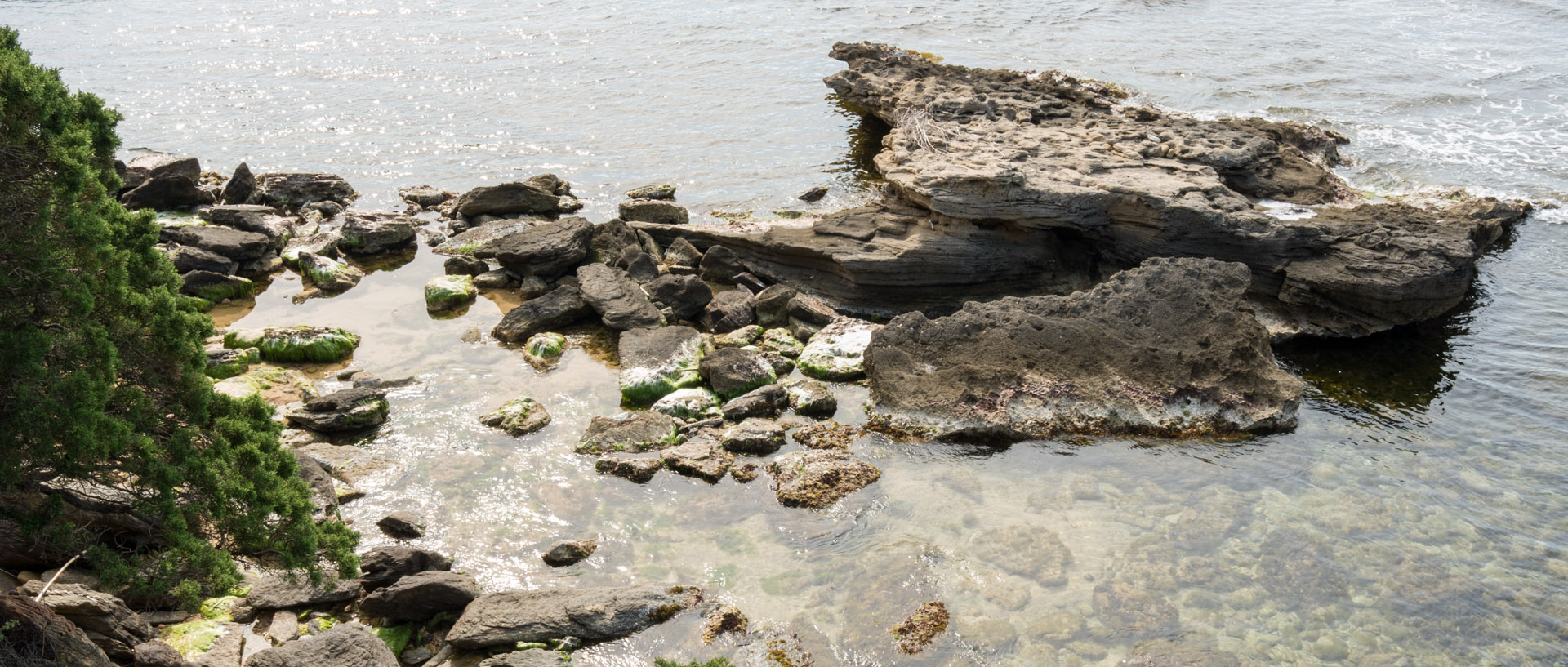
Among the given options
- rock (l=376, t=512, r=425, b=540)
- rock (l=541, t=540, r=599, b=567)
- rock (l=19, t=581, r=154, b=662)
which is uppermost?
rock (l=19, t=581, r=154, b=662)

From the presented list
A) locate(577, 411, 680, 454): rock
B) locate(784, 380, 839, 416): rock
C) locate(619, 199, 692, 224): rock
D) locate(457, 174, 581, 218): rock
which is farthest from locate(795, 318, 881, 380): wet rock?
locate(457, 174, 581, 218): rock

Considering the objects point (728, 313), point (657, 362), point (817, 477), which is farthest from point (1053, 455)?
point (728, 313)

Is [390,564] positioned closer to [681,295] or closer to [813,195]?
[681,295]

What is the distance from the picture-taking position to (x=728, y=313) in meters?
14.6

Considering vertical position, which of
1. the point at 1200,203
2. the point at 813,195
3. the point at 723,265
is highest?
the point at 1200,203

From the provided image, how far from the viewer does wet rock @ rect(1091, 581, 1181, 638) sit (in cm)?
867

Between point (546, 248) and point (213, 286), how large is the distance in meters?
5.39

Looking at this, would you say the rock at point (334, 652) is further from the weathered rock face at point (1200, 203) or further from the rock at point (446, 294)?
the weathered rock face at point (1200, 203)

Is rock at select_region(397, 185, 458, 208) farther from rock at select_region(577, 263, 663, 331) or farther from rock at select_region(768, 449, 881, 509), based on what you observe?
rock at select_region(768, 449, 881, 509)

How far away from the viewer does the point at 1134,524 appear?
9984 mm

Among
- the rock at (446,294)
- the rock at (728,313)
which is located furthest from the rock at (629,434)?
the rock at (446,294)

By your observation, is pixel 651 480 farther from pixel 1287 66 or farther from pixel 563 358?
pixel 1287 66

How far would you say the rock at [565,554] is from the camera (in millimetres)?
9602

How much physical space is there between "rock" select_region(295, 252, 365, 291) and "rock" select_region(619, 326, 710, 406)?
557 centimetres
